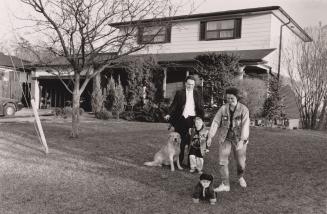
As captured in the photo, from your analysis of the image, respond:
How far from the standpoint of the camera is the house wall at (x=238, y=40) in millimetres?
20031

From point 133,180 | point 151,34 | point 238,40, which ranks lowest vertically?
point 133,180

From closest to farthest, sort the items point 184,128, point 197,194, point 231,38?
point 197,194 → point 184,128 → point 231,38

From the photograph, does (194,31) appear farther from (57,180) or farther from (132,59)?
(57,180)

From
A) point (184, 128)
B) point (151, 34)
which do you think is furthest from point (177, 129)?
point (151, 34)

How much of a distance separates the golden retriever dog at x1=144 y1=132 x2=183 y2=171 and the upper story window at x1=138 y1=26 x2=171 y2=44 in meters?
4.45

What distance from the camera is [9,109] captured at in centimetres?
2006

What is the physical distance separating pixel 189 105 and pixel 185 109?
12cm

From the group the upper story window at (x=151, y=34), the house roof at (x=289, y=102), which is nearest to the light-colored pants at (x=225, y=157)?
the upper story window at (x=151, y=34)

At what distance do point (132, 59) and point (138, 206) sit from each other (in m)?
15.0

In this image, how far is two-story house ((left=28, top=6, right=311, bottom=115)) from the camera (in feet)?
65.2

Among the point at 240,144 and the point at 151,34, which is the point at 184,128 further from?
the point at 151,34

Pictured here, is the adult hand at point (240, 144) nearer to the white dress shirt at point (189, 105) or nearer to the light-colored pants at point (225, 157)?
the light-colored pants at point (225, 157)

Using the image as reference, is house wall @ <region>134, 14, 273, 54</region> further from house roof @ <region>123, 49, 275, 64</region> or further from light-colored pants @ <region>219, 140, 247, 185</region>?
light-colored pants @ <region>219, 140, 247, 185</region>

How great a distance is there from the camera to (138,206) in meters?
4.92
